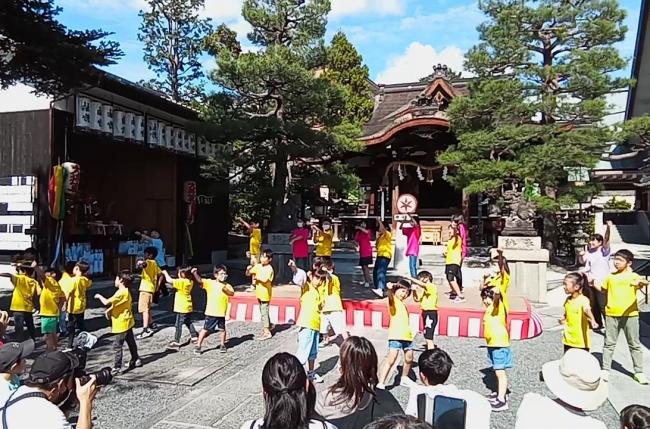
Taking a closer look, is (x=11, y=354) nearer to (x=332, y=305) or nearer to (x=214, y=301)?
(x=214, y=301)

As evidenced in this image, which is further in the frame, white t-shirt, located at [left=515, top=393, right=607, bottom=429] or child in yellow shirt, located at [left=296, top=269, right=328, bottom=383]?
child in yellow shirt, located at [left=296, top=269, right=328, bottom=383]

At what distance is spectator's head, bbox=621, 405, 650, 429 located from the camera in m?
2.32

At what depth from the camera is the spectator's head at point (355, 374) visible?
9.24 feet

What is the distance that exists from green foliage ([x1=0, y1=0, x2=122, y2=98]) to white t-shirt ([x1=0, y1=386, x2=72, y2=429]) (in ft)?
23.9

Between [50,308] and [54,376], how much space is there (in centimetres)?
474

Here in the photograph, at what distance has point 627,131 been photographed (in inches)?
529

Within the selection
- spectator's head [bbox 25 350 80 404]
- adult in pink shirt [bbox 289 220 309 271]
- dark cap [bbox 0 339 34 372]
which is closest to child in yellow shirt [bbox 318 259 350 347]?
dark cap [bbox 0 339 34 372]

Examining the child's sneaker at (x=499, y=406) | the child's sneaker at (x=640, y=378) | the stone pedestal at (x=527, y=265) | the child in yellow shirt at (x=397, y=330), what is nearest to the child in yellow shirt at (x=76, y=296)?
the child in yellow shirt at (x=397, y=330)

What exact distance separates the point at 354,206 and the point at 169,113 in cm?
1014

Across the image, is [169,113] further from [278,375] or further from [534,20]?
[278,375]

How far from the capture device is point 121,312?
617 cm

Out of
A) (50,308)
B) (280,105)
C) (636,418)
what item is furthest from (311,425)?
(280,105)

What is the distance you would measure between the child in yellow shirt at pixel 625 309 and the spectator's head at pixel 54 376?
18.0ft

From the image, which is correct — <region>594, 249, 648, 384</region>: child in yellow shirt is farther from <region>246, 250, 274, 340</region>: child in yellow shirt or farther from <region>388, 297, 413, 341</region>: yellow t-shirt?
<region>246, 250, 274, 340</region>: child in yellow shirt
